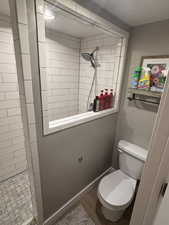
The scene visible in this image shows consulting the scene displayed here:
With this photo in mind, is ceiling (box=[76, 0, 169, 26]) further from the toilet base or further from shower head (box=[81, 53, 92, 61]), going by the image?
the toilet base

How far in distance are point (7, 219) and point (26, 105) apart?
1452mm

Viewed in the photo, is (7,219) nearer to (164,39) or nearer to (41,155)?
(41,155)

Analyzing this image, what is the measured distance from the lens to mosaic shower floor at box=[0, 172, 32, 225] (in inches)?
54.7

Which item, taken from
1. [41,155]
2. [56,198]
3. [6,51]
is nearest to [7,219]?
[56,198]

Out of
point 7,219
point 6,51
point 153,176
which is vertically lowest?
point 7,219

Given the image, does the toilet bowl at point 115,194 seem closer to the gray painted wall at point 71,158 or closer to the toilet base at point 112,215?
the toilet base at point 112,215

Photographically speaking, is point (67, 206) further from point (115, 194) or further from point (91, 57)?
point (91, 57)

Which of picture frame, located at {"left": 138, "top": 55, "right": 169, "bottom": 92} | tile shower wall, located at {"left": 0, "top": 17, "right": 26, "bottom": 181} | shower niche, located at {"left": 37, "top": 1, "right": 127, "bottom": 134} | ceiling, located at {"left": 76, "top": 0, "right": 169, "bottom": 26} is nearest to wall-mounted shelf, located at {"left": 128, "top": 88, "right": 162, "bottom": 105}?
picture frame, located at {"left": 138, "top": 55, "right": 169, "bottom": 92}

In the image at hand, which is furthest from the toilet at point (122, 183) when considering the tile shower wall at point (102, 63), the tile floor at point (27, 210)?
the tile shower wall at point (102, 63)

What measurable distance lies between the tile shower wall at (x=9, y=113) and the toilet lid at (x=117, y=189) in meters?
1.35

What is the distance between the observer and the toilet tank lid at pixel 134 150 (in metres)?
1.48

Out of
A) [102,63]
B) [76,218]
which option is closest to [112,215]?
[76,218]

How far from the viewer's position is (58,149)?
1.19 m

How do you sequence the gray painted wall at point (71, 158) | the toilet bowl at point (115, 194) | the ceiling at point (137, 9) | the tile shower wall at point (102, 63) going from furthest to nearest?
the tile shower wall at point (102, 63) → the toilet bowl at point (115, 194) → the gray painted wall at point (71, 158) → the ceiling at point (137, 9)
